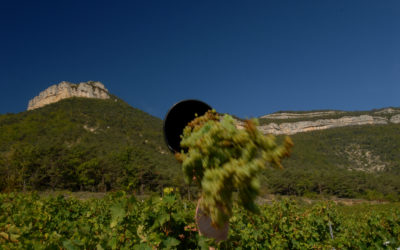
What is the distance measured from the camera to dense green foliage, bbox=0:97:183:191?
2109 inches

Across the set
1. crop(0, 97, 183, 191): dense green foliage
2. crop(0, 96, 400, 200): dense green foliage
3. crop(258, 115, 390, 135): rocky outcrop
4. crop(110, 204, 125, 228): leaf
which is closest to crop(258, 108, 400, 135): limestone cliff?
crop(258, 115, 390, 135): rocky outcrop

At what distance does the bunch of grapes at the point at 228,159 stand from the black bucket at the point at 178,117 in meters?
0.61

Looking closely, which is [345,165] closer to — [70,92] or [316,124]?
[316,124]

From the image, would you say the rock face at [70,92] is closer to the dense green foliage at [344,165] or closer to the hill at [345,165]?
the hill at [345,165]

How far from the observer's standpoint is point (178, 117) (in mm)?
1946

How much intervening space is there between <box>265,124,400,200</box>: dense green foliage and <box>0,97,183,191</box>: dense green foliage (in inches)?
1443

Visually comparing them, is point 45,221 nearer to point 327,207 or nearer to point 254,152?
point 254,152

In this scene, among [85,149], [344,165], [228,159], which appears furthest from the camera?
[344,165]

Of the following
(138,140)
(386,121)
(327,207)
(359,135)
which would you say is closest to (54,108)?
(138,140)

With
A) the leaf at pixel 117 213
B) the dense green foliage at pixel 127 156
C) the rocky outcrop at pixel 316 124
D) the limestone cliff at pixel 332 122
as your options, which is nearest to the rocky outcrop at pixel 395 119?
the limestone cliff at pixel 332 122

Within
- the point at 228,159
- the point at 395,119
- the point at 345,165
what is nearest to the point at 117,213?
the point at 228,159

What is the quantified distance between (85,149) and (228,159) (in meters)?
68.7

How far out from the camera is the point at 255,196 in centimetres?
128

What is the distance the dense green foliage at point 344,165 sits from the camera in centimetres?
8031
